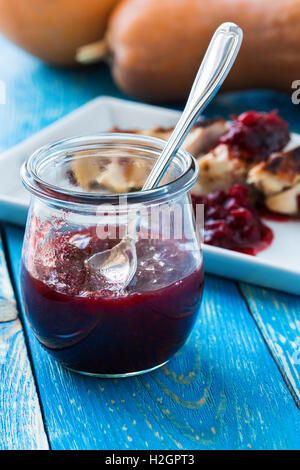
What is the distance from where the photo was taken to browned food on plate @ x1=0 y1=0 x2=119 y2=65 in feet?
8.01

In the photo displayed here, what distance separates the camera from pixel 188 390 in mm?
1109

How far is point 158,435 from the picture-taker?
40.0 inches

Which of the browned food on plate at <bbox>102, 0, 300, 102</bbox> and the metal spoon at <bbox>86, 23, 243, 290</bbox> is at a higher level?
the metal spoon at <bbox>86, 23, 243, 290</bbox>

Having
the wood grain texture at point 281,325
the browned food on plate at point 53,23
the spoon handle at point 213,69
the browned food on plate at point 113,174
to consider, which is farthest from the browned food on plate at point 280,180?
the browned food on plate at point 53,23

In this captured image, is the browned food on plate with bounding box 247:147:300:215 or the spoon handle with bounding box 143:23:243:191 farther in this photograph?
the browned food on plate with bounding box 247:147:300:215

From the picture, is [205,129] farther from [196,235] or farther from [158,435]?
[158,435]

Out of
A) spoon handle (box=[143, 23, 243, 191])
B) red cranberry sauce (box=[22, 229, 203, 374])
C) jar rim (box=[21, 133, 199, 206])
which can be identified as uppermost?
spoon handle (box=[143, 23, 243, 191])

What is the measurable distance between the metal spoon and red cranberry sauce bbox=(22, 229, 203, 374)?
2 centimetres

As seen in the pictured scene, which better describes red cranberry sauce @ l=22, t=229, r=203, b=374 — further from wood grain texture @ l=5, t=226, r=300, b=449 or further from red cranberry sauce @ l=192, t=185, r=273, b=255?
red cranberry sauce @ l=192, t=185, r=273, b=255

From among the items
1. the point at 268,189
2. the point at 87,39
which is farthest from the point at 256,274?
the point at 87,39

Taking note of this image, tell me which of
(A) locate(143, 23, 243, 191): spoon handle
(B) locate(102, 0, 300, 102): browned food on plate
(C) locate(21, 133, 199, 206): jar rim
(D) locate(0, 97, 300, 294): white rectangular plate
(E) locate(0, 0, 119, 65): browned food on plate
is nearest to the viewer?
(C) locate(21, 133, 199, 206): jar rim

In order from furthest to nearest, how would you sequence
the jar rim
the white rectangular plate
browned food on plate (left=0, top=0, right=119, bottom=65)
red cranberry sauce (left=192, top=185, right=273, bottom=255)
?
browned food on plate (left=0, top=0, right=119, bottom=65)
red cranberry sauce (left=192, top=185, right=273, bottom=255)
the white rectangular plate
the jar rim

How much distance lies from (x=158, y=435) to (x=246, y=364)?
0.25m

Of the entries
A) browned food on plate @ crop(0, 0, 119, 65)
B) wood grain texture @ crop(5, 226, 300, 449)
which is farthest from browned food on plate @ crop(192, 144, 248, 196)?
browned food on plate @ crop(0, 0, 119, 65)
